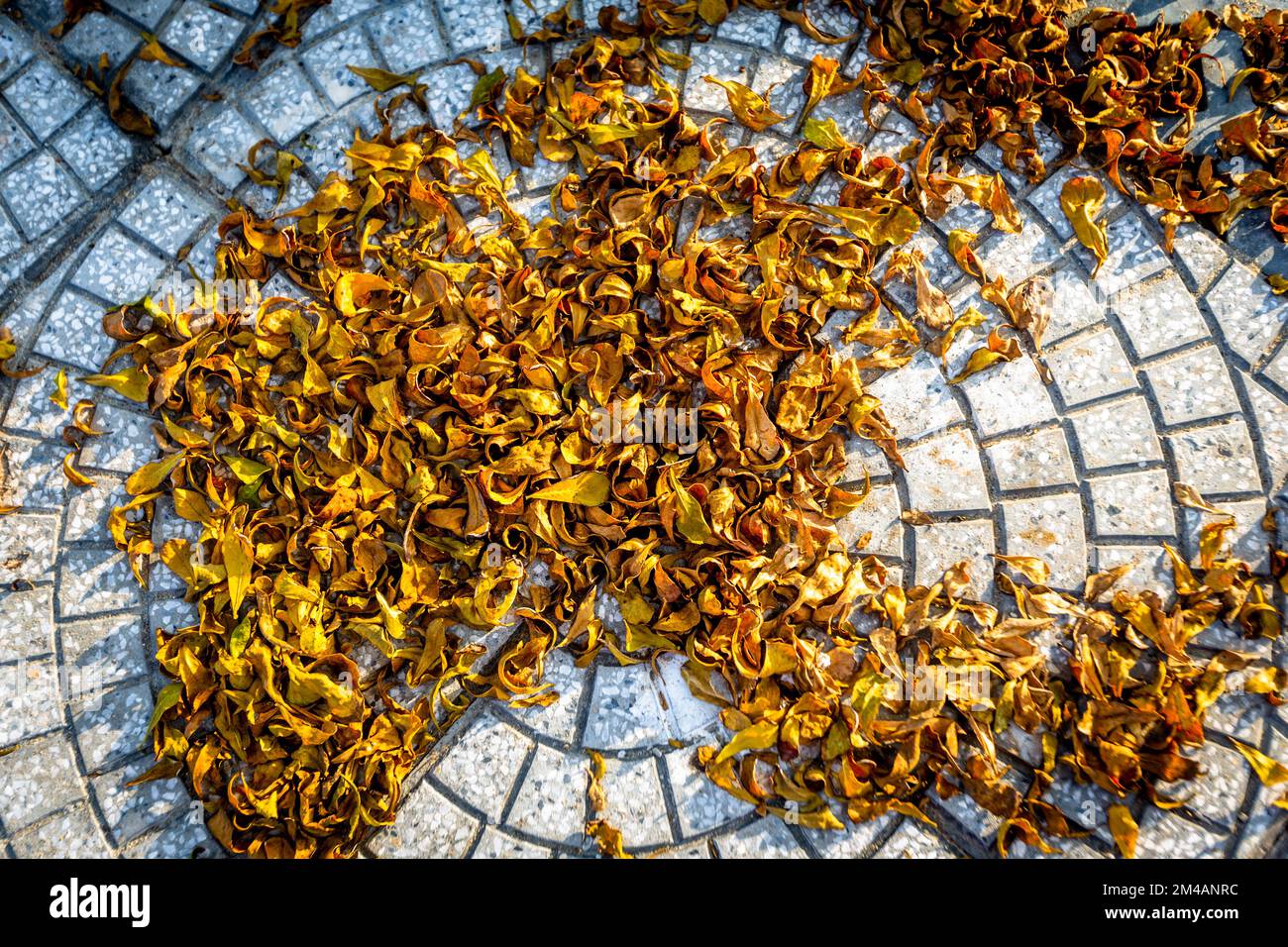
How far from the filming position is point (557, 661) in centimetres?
238

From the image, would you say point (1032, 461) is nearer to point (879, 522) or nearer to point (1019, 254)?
point (879, 522)

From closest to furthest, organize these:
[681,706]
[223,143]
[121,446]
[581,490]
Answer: [581,490] → [681,706] → [121,446] → [223,143]

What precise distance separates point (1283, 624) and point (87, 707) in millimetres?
3676

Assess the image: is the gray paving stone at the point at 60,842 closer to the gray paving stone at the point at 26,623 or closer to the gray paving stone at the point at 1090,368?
the gray paving stone at the point at 26,623

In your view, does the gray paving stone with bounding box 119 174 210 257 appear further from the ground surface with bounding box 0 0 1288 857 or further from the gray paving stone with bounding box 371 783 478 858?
the gray paving stone with bounding box 371 783 478 858

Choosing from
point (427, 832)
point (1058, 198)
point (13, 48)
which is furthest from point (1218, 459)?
point (13, 48)

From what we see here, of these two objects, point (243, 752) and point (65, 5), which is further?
point (65, 5)

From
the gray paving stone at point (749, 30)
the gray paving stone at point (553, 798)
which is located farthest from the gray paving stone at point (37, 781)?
the gray paving stone at point (749, 30)

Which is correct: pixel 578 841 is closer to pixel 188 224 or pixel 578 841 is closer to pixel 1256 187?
pixel 188 224

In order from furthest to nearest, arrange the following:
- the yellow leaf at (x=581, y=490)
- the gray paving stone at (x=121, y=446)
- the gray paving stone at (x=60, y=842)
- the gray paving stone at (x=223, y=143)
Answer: the gray paving stone at (x=223, y=143) < the gray paving stone at (x=121, y=446) < the gray paving stone at (x=60, y=842) < the yellow leaf at (x=581, y=490)

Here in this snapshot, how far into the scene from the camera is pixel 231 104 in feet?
8.51

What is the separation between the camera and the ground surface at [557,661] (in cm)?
234

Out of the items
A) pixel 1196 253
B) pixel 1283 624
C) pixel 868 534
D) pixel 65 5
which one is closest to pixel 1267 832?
pixel 1283 624

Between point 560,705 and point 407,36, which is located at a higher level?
point 407,36
